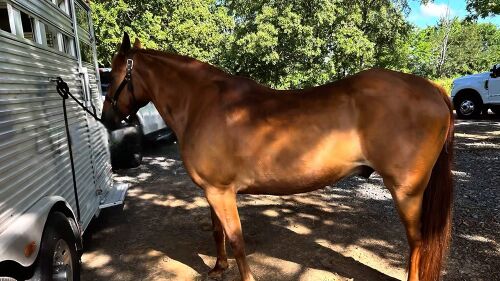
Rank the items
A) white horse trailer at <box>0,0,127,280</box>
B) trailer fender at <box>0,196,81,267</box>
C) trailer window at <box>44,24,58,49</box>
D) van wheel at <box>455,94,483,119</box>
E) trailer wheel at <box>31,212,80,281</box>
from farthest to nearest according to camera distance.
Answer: van wheel at <box>455,94,483,119</box>
trailer window at <box>44,24,58,49</box>
trailer wheel at <box>31,212,80,281</box>
white horse trailer at <box>0,0,127,280</box>
trailer fender at <box>0,196,81,267</box>

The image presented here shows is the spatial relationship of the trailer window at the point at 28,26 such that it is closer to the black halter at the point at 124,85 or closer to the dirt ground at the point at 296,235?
the black halter at the point at 124,85

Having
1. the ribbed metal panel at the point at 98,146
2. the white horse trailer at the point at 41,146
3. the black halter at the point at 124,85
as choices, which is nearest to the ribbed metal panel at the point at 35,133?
the white horse trailer at the point at 41,146

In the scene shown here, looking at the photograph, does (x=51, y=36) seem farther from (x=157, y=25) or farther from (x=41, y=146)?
(x=157, y=25)

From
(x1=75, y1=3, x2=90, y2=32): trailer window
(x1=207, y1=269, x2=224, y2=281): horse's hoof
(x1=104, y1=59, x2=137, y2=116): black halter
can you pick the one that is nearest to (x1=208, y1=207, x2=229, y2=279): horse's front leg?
→ (x1=207, y1=269, x2=224, y2=281): horse's hoof

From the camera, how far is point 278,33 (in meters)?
15.6

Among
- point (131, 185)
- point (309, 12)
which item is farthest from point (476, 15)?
point (131, 185)

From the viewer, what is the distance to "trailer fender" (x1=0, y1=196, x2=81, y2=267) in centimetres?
182

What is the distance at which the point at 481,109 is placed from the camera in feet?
39.4

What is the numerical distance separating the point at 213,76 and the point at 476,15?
11696 millimetres

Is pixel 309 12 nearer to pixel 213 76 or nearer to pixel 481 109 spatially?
pixel 481 109

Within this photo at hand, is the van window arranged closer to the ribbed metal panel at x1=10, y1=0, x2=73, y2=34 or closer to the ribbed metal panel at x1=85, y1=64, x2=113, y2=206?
the ribbed metal panel at x1=10, y1=0, x2=73, y2=34

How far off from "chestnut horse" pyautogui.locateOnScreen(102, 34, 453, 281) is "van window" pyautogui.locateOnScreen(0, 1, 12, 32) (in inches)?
43.2

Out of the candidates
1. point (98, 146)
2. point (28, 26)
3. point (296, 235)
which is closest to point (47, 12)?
point (28, 26)

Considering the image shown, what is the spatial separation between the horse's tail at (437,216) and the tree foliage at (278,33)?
13098 millimetres
